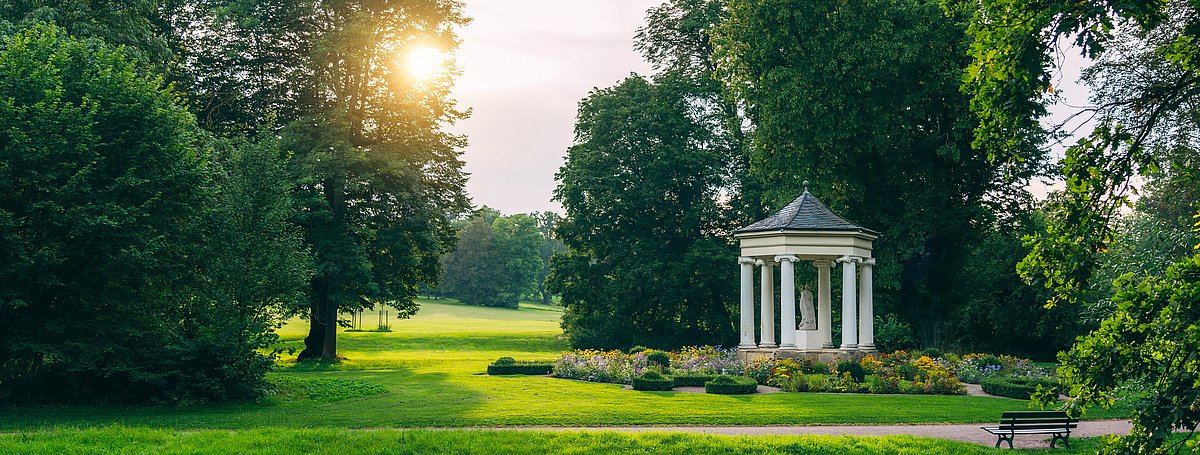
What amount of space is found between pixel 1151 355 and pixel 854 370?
18952 millimetres

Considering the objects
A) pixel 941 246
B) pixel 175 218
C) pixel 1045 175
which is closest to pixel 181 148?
pixel 175 218

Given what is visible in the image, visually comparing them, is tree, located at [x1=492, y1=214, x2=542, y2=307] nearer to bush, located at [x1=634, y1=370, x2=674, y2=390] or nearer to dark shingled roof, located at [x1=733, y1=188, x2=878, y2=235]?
dark shingled roof, located at [x1=733, y1=188, x2=878, y2=235]

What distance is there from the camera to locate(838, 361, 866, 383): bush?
26812 mm

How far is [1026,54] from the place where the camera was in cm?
820

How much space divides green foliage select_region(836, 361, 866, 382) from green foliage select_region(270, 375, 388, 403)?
12231 mm

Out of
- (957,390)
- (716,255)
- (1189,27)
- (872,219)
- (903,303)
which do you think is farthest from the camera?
(716,255)

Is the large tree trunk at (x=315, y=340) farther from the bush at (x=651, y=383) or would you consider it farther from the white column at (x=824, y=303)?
the white column at (x=824, y=303)

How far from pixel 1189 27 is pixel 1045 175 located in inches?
1240

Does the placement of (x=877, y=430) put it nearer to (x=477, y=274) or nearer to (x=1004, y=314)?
(x=1004, y=314)

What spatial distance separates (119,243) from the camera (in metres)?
20.8

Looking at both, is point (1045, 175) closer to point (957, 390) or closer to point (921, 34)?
point (921, 34)

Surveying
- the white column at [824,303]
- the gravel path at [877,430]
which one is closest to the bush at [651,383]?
the gravel path at [877,430]

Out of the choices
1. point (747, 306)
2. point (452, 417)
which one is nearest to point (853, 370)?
point (747, 306)

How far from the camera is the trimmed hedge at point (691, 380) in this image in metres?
26.8
